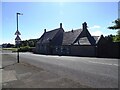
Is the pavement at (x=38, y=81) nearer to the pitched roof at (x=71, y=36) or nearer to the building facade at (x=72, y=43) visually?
the building facade at (x=72, y=43)

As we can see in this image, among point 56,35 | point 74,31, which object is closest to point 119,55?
point 74,31

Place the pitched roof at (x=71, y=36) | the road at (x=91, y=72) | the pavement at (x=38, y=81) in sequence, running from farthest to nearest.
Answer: the pitched roof at (x=71, y=36) → the road at (x=91, y=72) → the pavement at (x=38, y=81)

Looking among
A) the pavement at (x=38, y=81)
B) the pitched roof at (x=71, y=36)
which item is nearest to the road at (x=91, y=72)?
the pavement at (x=38, y=81)

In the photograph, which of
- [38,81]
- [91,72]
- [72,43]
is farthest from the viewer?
[72,43]

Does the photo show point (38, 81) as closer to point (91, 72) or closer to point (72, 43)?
point (91, 72)

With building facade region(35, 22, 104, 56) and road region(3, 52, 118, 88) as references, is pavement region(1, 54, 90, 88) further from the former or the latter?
building facade region(35, 22, 104, 56)

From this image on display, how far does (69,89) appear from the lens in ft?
29.3

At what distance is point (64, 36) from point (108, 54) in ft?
70.5

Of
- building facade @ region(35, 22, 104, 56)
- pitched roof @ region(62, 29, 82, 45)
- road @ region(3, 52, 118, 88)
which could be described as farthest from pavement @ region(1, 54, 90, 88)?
pitched roof @ region(62, 29, 82, 45)

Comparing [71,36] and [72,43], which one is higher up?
[71,36]

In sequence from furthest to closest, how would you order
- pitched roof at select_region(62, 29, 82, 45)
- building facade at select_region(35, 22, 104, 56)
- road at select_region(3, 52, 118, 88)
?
pitched roof at select_region(62, 29, 82, 45)
building facade at select_region(35, 22, 104, 56)
road at select_region(3, 52, 118, 88)

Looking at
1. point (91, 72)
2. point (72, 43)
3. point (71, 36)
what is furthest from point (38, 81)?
point (71, 36)

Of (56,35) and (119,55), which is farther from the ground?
(56,35)

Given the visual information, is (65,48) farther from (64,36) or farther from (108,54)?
(108,54)
